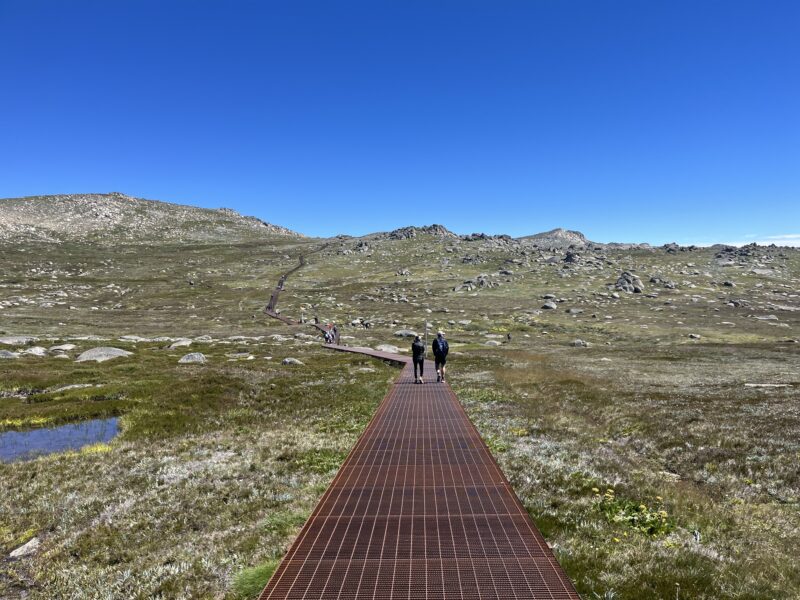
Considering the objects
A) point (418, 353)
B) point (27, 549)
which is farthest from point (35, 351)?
point (27, 549)

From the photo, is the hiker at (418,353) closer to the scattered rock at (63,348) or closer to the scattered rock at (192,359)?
the scattered rock at (192,359)

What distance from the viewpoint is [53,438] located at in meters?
18.2

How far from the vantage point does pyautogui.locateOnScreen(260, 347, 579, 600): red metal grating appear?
6859mm

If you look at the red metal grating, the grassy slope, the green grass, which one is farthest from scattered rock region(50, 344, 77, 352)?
the green grass

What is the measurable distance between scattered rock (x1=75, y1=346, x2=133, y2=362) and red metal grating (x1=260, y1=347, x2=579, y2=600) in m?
36.3

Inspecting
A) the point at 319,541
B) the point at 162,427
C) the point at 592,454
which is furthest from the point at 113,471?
the point at 592,454

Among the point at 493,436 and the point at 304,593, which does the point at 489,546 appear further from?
the point at 493,436

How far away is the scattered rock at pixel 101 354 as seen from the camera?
129 feet

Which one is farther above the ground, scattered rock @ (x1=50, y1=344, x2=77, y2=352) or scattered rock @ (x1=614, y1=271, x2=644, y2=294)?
scattered rock @ (x1=614, y1=271, x2=644, y2=294)

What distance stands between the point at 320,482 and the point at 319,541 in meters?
3.28

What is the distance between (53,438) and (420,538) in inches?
707

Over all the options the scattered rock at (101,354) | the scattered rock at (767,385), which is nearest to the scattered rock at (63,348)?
the scattered rock at (101,354)

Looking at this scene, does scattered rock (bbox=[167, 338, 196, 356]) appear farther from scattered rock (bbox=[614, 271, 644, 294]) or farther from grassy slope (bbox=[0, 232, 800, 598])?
scattered rock (bbox=[614, 271, 644, 294])

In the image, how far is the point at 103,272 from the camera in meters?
129
